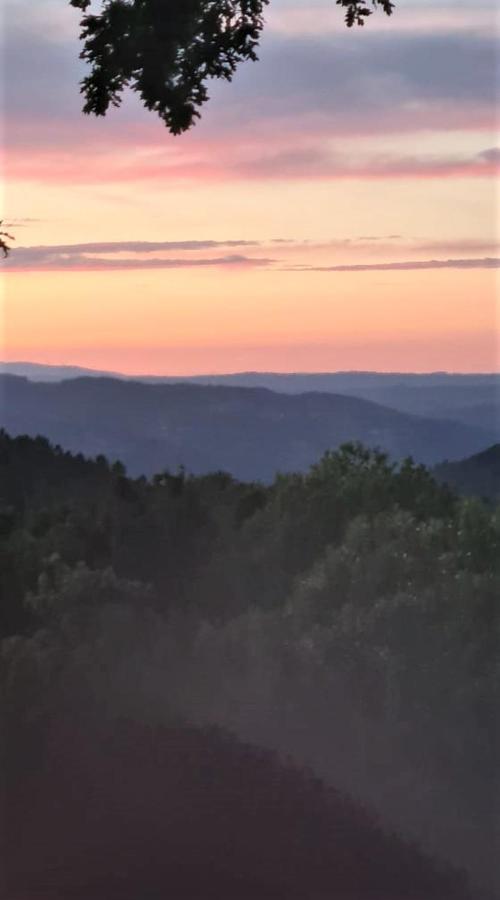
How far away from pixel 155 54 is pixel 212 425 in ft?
219

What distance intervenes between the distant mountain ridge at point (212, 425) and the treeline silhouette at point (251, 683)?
22.1 ft

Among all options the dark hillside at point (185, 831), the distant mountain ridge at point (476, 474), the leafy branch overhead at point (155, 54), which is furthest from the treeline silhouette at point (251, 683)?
the leafy branch overhead at point (155, 54)

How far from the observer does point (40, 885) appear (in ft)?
58.1

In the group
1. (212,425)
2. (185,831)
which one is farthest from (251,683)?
(212,425)

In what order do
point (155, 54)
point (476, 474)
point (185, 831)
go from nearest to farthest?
point (155, 54) < point (185, 831) < point (476, 474)

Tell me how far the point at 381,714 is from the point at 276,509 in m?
10.4

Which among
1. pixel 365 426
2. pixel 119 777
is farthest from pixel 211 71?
pixel 365 426

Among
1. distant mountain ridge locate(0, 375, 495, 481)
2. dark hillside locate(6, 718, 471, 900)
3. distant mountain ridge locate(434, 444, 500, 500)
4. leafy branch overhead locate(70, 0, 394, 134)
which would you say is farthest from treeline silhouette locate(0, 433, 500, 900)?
leafy branch overhead locate(70, 0, 394, 134)

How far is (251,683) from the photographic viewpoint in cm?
3706

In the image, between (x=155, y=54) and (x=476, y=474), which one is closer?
(x=155, y=54)

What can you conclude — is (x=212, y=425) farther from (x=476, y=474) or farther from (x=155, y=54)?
(x=155, y=54)

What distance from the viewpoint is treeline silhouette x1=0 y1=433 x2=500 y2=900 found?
2280cm

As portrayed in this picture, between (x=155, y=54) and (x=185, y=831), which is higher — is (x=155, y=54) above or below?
above

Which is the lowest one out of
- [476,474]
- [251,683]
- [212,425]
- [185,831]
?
[251,683]
